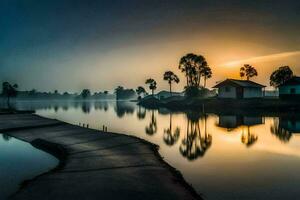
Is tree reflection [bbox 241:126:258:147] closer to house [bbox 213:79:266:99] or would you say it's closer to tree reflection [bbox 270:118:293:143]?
tree reflection [bbox 270:118:293:143]

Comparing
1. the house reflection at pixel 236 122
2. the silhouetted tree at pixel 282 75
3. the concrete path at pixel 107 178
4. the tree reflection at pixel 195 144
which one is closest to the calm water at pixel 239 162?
the tree reflection at pixel 195 144

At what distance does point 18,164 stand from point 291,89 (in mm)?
80992

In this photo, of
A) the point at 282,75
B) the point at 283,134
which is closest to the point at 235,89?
the point at 282,75

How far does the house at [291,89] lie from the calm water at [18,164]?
251 feet

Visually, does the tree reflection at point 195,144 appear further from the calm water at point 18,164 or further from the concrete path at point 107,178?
the calm water at point 18,164

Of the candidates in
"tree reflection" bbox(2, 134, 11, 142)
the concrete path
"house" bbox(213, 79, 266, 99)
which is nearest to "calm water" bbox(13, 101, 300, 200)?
the concrete path

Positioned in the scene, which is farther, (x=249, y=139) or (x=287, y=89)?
(x=287, y=89)

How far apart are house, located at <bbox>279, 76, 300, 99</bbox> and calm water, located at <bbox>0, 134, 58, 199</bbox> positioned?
3011 inches

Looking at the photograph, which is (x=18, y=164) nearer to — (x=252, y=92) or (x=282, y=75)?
(x=252, y=92)

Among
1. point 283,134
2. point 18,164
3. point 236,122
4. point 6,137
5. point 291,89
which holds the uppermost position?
point 291,89

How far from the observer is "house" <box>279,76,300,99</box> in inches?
3162

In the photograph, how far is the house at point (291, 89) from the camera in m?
80.3

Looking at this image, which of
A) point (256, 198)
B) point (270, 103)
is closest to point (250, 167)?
point (256, 198)

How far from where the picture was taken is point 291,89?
8181 centimetres
